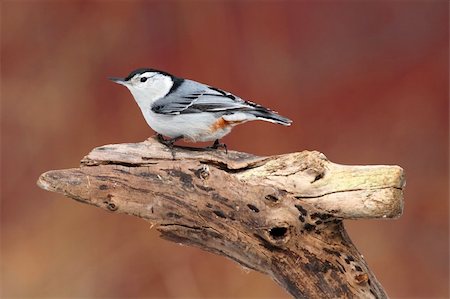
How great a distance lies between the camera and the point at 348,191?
195 cm

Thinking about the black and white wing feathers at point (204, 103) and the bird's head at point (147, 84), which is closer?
the black and white wing feathers at point (204, 103)

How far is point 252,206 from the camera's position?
2010 millimetres

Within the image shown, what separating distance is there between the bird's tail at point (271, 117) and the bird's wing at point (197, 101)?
30mm

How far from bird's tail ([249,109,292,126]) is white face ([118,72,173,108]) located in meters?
0.33

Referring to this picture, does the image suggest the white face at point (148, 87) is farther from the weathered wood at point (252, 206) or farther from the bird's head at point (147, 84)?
the weathered wood at point (252, 206)

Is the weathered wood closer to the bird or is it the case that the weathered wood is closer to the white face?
the bird

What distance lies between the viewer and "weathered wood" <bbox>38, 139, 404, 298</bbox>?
1993mm

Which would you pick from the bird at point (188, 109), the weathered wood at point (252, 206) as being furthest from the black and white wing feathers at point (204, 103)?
the weathered wood at point (252, 206)

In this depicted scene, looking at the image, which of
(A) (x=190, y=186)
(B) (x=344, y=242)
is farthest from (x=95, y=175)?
(B) (x=344, y=242)

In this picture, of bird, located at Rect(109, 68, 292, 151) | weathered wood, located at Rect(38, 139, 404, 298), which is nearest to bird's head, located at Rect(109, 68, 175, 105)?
bird, located at Rect(109, 68, 292, 151)

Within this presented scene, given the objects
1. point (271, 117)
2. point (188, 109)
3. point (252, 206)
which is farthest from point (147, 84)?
point (252, 206)

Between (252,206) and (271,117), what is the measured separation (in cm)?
30

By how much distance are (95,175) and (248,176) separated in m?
0.46

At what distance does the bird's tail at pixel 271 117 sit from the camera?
6.90 ft
